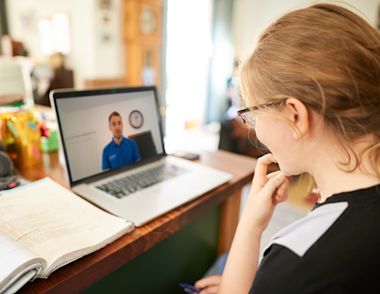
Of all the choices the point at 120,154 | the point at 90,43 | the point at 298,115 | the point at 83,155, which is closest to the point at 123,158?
the point at 120,154

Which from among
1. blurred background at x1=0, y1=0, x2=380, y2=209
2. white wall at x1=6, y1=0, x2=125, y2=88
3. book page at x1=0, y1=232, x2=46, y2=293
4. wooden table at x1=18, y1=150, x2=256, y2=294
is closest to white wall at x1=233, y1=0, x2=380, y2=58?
blurred background at x1=0, y1=0, x2=380, y2=209

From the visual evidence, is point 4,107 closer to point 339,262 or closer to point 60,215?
point 60,215

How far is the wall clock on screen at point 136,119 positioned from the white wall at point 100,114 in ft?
0.03

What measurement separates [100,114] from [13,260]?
483 millimetres

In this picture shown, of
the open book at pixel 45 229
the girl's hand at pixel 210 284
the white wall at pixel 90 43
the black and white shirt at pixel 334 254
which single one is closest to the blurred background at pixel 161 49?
the white wall at pixel 90 43

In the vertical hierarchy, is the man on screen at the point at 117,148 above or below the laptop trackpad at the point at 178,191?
above

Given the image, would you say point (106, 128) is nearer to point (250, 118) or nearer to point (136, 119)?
point (136, 119)

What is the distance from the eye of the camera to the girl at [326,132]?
1.38 feet

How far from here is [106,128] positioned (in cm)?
85

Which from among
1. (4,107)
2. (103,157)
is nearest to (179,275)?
(103,157)

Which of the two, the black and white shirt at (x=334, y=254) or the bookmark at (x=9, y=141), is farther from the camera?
the bookmark at (x=9, y=141)

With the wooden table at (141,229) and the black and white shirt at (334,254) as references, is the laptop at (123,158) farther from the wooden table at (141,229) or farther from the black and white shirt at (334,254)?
the black and white shirt at (334,254)

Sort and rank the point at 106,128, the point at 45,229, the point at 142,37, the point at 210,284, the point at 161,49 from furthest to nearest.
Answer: the point at 161,49, the point at 142,37, the point at 106,128, the point at 210,284, the point at 45,229

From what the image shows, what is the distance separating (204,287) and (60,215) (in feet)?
1.36
